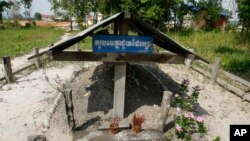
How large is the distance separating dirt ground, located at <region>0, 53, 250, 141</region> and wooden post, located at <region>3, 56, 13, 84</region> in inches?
13.9

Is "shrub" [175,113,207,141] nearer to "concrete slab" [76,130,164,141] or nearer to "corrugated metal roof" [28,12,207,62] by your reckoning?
"concrete slab" [76,130,164,141]

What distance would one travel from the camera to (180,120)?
276 inches

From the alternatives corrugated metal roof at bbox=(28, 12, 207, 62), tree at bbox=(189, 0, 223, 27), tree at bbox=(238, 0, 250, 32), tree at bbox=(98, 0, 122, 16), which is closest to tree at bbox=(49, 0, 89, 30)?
tree at bbox=(98, 0, 122, 16)

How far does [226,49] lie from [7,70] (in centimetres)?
1370

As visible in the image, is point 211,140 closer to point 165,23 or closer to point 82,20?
point 165,23

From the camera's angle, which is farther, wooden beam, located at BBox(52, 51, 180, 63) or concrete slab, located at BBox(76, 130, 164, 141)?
wooden beam, located at BBox(52, 51, 180, 63)

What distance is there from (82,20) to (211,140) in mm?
36692

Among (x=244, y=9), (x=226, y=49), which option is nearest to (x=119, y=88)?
(x=226, y=49)

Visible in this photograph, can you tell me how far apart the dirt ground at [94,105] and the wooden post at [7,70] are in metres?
0.35

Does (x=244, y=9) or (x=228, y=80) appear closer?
(x=228, y=80)

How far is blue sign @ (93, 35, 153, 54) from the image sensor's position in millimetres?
6832

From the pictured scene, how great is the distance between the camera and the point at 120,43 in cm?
690

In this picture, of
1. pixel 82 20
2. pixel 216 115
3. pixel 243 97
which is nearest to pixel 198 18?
pixel 82 20

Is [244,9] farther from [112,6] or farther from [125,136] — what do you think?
[112,6]
